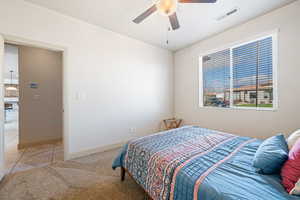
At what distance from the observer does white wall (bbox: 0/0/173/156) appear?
215cm

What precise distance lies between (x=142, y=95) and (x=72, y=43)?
1.89 m

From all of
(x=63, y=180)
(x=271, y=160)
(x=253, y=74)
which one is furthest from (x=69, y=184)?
(x=253, y=74)

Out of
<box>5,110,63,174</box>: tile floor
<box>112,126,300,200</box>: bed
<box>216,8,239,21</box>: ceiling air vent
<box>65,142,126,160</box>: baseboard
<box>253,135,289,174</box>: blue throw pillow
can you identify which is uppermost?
<box>216,8,239,21</box>: ceiling air vent

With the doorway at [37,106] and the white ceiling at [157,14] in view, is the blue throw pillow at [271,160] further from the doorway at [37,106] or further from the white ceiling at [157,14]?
the doorway at [37,106]

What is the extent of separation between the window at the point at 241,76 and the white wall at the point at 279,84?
0.15 m

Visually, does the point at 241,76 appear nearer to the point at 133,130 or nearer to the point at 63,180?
the point at 133,130

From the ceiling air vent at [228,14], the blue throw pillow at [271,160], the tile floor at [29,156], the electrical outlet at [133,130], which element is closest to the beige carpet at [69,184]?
the tile floor at [29,156]

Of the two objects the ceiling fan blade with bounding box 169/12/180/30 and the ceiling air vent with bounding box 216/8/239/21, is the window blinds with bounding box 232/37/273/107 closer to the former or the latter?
the ceiling air vent with bounding box 216/8/239/21

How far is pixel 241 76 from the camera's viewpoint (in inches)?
109

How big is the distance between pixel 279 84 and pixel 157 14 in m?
2.45

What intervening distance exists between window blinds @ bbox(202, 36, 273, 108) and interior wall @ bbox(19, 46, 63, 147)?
3.98 meters

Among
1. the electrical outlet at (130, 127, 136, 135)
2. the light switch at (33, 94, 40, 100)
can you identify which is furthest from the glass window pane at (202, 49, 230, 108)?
the light switch at (33, 94, 40, 100)

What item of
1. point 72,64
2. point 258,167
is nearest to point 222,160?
point 258,167

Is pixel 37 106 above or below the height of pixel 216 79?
below
